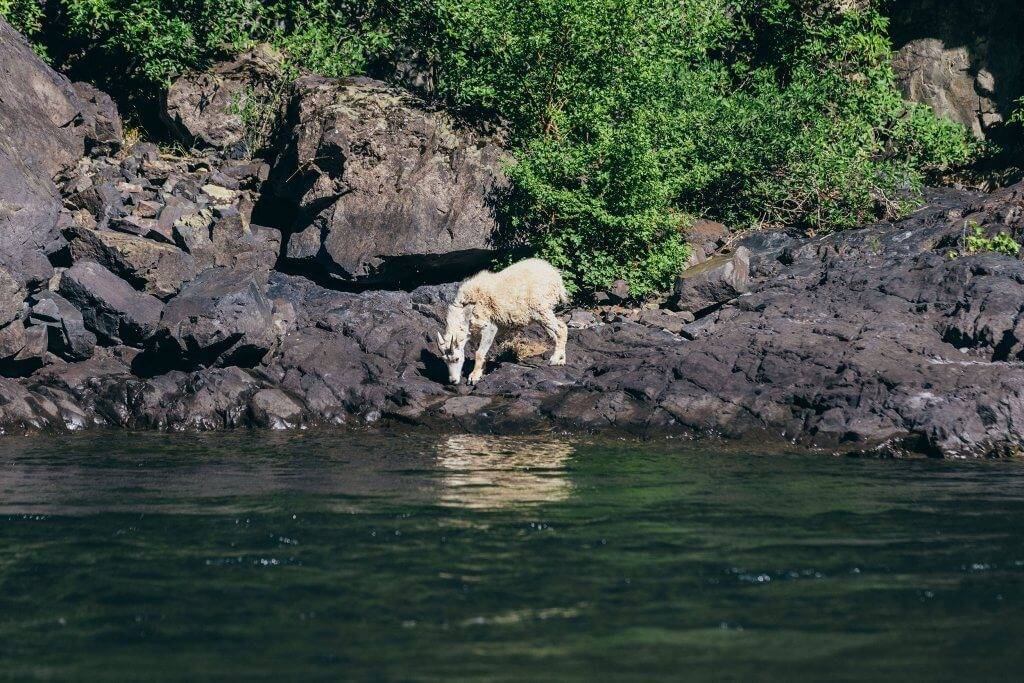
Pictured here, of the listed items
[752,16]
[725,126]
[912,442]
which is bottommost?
[912,442]

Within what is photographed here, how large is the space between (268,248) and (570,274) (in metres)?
6.00

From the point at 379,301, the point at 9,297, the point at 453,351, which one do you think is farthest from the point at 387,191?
the point at 9,297

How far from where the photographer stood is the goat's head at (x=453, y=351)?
17047 mm

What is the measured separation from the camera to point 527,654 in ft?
18.9

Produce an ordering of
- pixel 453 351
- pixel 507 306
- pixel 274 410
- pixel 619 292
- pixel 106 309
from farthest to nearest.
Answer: pixel 619 292 → pixel 507 306 → pixel 106 309 → pixel 453 351 → pixel 274 410

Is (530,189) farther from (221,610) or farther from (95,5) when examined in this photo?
(221,610)

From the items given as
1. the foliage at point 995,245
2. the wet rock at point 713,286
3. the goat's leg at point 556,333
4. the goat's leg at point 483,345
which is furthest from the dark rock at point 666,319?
the foliage at point 995,245

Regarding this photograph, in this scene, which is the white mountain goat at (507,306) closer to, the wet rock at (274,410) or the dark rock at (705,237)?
the wet rock at (274,410)

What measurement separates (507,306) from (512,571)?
10.8 meters

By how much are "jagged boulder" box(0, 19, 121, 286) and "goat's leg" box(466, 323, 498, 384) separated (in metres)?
7.31

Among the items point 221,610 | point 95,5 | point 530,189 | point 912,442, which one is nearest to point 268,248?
point 530,189

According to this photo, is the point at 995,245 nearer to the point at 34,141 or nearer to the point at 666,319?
the point at 666,319

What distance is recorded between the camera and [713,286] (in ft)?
64.6

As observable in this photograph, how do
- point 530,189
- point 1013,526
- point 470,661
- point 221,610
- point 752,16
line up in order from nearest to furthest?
point 470,661
point 221,610
point 1013,526
point 530,189
point 752,16
